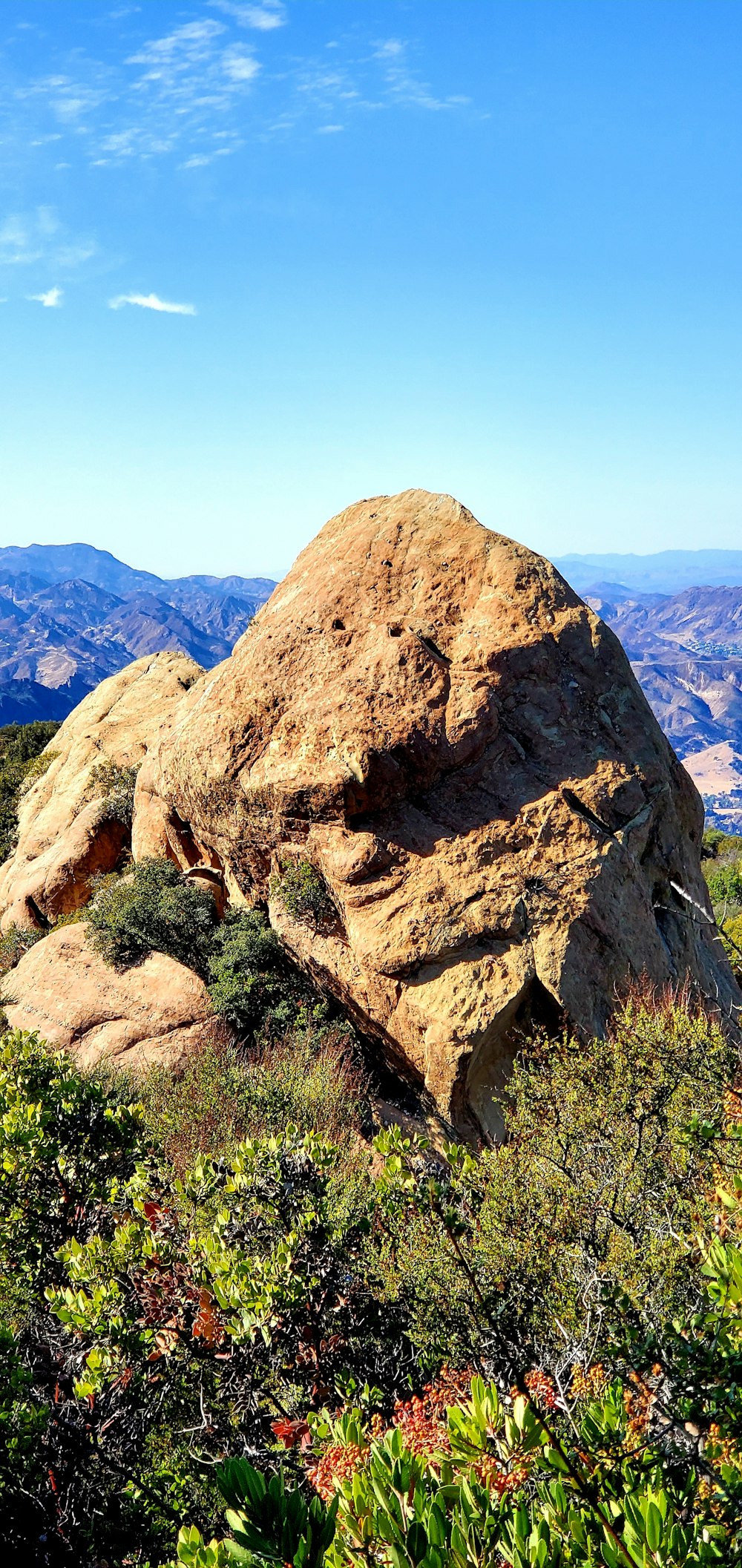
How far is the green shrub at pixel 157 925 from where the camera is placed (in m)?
21.5

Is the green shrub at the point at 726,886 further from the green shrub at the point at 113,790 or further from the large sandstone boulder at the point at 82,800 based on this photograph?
the green shrub at the point at 113,790

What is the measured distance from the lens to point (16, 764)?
42656 mm

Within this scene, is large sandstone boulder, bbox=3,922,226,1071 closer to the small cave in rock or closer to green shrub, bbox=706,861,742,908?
the small cave in rock

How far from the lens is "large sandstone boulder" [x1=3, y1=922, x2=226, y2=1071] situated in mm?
18984

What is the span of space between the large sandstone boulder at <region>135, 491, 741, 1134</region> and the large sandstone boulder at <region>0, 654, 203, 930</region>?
6635mm

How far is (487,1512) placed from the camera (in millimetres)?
3883

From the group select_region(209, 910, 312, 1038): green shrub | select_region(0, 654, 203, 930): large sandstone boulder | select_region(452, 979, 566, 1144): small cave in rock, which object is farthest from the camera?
select_region(0, 654, 203, 930): large sandstone boulder

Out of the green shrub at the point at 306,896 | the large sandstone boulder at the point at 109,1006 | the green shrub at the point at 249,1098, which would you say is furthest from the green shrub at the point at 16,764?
the green shrub at the point at 249,1098

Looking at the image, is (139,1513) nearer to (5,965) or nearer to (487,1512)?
(487,1512)

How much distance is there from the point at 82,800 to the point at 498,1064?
60.1ft

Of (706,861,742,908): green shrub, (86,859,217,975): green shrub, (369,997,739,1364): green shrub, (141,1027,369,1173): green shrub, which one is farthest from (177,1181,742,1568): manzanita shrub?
(706,861,742,908): green shrub

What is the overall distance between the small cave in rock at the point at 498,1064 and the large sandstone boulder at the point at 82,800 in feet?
47.0

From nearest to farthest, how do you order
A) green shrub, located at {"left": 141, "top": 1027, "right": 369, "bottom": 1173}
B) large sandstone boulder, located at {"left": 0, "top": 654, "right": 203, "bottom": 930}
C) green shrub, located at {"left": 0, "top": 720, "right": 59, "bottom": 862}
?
green shrub, located at {"left": 141, "top": 1027, "right": 369, "bottom": 1173}, large sandstone boulder, located at {"left": 0, "top": 654, "right": 203, "bottom": 930}, green shrub, located at {"left": 0, "top": 720, "right": 59, "bottom": 862}

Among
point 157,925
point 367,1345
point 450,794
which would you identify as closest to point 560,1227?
point 367,1345
